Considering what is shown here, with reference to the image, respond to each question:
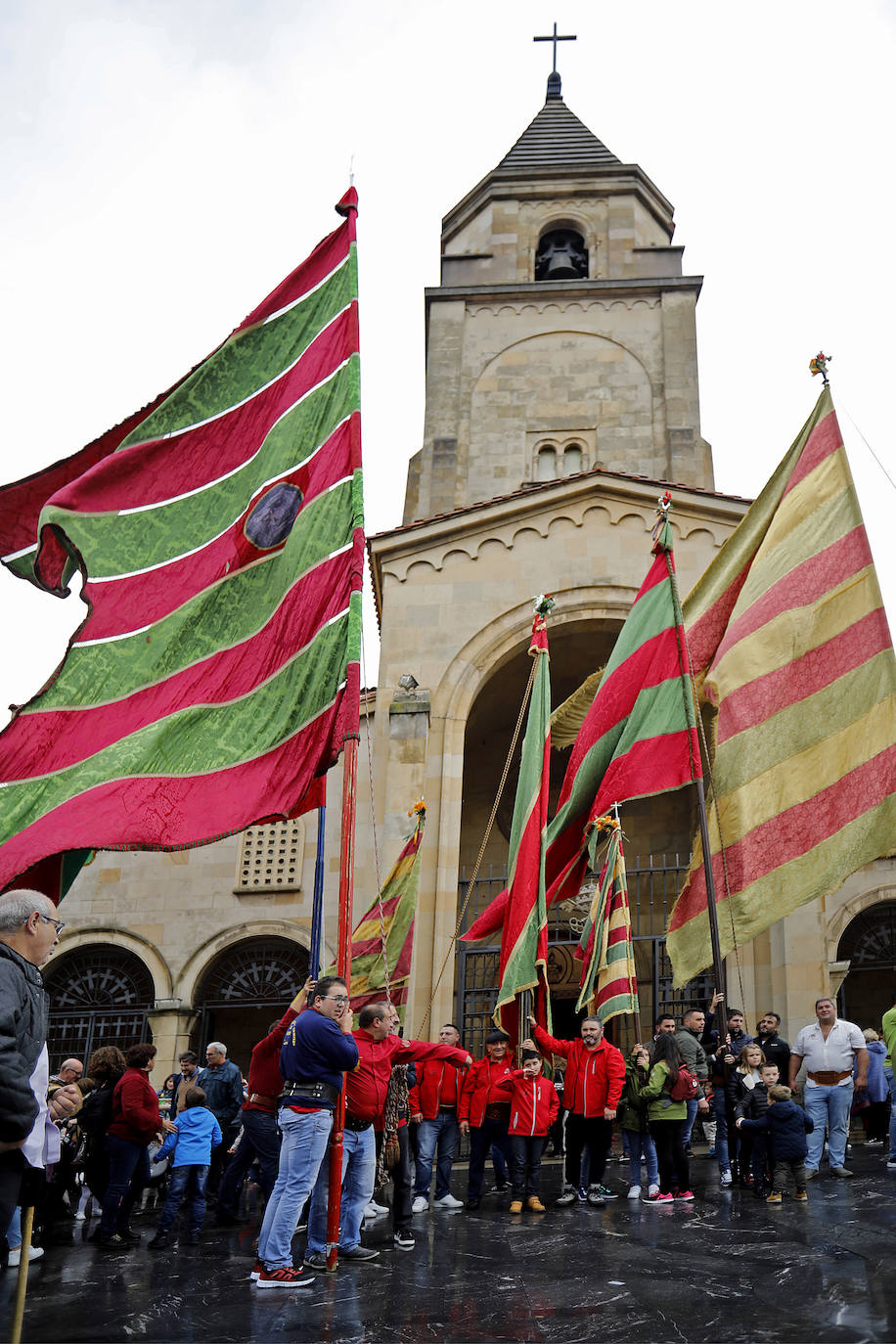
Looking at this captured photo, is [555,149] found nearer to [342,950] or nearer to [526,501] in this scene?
[526,501]

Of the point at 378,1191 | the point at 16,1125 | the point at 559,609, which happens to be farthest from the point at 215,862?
the point at 16,1125

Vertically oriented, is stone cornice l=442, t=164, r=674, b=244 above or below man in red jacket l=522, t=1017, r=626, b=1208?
above

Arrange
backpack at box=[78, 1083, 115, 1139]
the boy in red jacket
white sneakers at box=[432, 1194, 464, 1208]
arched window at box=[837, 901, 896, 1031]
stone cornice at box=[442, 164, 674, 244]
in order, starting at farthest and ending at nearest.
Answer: stone cornice at box=[442, 164, 674, 244] → arched window at box=[837, 901, 896, 1031] → white sneakers at box=[432, 1194, 464, 1208] → the boy in red jacket → backpack at box=[78, 1083, 115, 1139]

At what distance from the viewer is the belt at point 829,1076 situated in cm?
1004

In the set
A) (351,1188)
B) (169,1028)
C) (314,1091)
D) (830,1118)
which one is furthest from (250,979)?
(314,1091)

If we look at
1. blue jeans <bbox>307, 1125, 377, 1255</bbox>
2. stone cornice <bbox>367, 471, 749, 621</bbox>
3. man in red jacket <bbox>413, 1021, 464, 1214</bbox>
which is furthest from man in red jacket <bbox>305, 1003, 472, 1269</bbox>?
stone cornice <bbox>367, 471, 749, 621</bbox>

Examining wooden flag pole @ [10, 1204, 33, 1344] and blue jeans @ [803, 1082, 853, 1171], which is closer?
wooden flag pole @ [10, 1204, 33, 1344]

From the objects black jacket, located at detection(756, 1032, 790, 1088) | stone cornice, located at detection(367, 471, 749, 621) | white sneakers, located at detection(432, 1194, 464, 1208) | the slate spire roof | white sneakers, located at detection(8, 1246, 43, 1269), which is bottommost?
white sneakers, located at detection(8, 1246, 43, 1269)

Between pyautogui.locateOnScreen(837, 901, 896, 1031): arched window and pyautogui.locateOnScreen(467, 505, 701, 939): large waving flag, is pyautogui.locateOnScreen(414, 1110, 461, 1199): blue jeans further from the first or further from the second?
pyautogui.locateOnScreen(837, 901, 896, 1031): arched window

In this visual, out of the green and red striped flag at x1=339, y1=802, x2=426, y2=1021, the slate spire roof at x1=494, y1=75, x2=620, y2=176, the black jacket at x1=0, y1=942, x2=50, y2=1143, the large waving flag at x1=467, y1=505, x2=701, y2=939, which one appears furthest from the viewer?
the slate spire roof at x1=494, y1=75, x2=620, y2=176

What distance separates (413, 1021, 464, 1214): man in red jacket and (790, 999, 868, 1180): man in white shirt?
2.99m

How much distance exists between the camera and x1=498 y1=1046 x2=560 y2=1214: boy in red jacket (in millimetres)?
9664

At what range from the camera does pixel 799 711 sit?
973 centimetres

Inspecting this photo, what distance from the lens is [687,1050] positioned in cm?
1043
